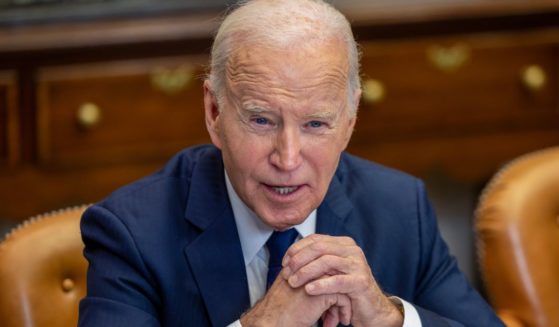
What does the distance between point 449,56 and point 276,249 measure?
Answer: 1.90 m

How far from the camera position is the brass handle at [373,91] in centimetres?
400

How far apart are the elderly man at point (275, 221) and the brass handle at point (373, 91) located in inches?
60.0

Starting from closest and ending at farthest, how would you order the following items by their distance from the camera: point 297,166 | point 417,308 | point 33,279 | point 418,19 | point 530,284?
point 297,166 < point 417,308 < point 33,279 < point 530,284 < point 418,19

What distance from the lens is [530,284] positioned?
8.61 ft

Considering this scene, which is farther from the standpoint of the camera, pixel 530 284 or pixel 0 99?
pixel 0 99

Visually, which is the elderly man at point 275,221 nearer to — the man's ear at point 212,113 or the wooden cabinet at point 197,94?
the man's ear at point 212,113

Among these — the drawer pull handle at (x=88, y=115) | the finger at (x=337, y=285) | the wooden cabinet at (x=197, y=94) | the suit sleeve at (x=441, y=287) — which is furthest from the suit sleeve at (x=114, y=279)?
the drawer pull handle at (x=88, y=115)

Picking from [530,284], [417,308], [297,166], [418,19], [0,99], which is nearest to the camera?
[297,166]

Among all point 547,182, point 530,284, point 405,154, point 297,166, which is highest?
point 297,166

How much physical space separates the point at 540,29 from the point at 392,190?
1.83 metres

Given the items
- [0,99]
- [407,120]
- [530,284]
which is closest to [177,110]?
[0,99]

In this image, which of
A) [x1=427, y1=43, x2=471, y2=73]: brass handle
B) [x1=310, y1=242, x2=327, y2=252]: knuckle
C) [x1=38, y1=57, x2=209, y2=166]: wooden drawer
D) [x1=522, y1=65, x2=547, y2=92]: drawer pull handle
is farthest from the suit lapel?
[x1=522, y1=65, x2=547, y2=92]: drawer pull handle

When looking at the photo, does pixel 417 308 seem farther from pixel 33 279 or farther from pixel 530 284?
pixel 33 279

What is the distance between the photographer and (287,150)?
2121 millimetres
